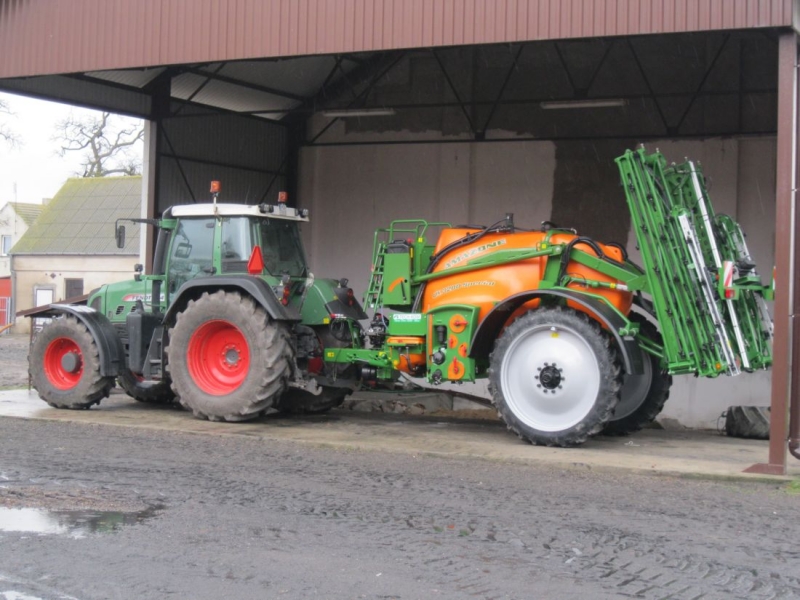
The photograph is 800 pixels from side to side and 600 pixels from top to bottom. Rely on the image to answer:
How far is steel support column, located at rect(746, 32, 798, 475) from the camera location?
891 cm

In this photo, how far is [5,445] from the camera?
10.1 metres

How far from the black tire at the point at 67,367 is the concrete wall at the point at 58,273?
2894 cm

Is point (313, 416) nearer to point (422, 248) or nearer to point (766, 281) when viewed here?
point (422, 248)

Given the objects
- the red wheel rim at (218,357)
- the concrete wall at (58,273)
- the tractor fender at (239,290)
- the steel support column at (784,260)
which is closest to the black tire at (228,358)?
the red wheel rim at (218,357)

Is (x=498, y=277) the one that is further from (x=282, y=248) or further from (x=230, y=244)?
(x=230, y=244)

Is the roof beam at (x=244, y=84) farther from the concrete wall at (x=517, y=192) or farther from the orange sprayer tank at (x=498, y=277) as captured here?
the orange sprayer tank at (x=498, y=277)

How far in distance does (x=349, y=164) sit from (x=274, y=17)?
7.46 meters

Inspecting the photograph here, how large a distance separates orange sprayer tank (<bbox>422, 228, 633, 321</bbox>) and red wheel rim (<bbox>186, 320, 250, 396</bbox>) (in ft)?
7.59

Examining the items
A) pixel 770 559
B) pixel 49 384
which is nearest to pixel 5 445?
pixel 49 384

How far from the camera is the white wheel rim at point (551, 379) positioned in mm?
9961

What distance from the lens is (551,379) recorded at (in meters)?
10.1

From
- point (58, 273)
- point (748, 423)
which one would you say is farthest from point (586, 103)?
point (58, 273)

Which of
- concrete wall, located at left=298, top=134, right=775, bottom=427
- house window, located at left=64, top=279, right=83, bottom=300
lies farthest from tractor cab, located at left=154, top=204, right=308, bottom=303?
house window, located at left=64, top=279, right=83, bottom=300

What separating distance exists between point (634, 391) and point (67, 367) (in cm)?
700
